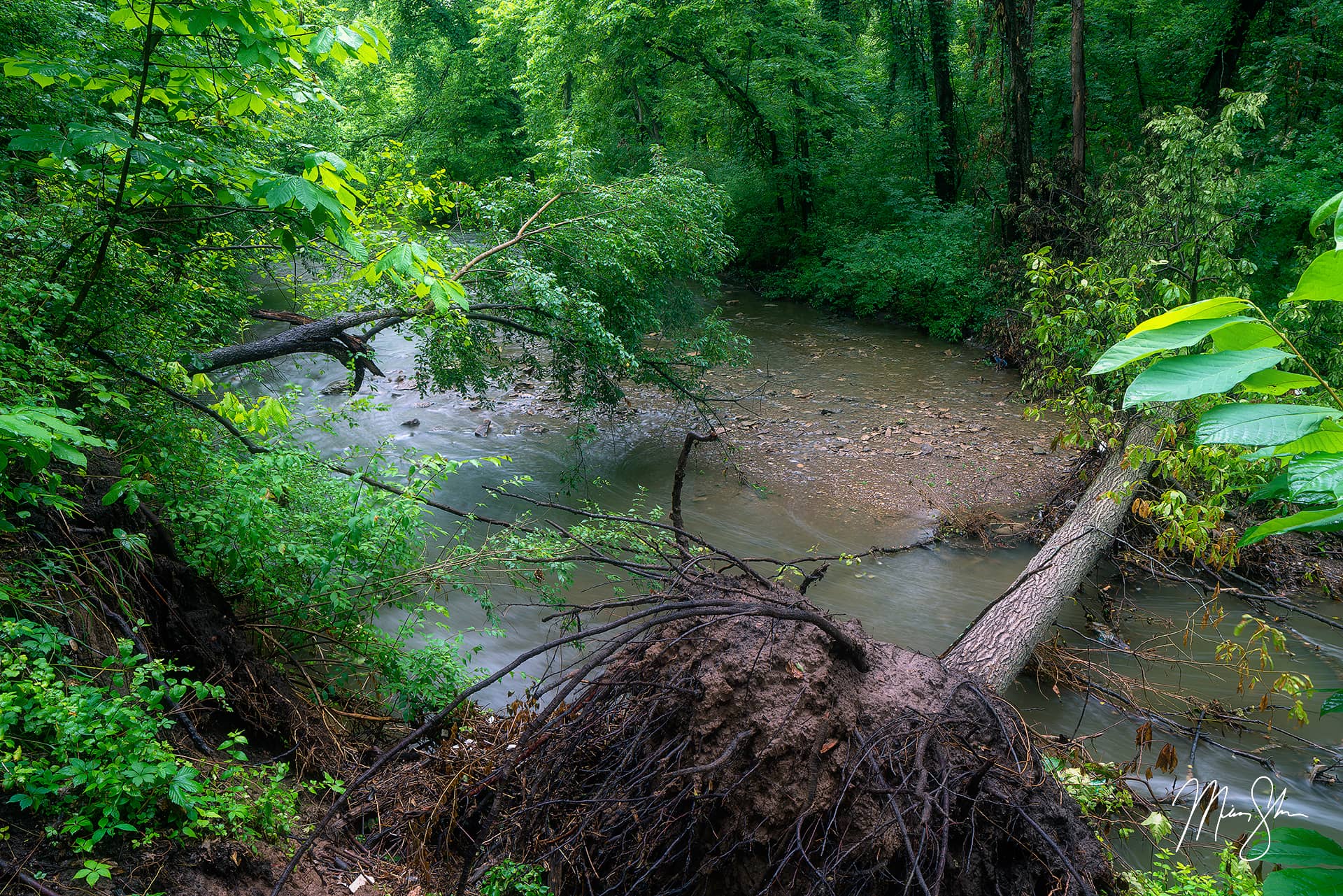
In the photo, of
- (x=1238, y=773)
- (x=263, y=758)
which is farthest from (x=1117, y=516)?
(x=263, y=758)

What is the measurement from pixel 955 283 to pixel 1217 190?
6053 millimetres

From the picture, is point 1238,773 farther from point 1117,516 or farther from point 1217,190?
point 1217,190

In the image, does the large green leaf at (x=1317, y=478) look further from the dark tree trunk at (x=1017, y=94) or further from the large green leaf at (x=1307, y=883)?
the dark tree trunk at (x=1017, y=94)

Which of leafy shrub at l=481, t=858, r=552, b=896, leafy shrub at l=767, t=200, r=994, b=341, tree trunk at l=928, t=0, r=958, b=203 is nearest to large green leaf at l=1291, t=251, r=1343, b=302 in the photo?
leafy shrub at l=481, t=858, r=552, b=896

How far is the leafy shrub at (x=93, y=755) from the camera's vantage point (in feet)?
8.23

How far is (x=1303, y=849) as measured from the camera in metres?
0.78

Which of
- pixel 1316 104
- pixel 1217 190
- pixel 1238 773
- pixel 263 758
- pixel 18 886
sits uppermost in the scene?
pixel 1316 104

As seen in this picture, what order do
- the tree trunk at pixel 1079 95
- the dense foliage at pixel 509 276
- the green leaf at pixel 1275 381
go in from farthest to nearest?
the tree trunk at pixel 1079 95 → the dense foliage at pixel 509 276 → the green leaf at pixel 1275 381

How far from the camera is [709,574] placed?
3350 mm

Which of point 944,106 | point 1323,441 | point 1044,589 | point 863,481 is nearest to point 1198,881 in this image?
point 1044,589

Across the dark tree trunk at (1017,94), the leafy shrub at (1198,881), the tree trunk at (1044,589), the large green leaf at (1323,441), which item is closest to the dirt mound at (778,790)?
the leafy shrub at (1198,881)
